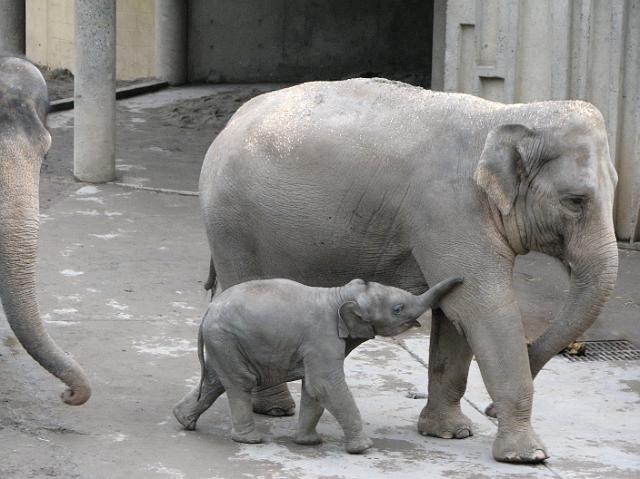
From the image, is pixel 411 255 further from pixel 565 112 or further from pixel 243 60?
pixel 243 60

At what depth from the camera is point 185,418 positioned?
18.0 feet

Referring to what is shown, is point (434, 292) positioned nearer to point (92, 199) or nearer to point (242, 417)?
point (242, 417)

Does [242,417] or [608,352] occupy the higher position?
[242,417]

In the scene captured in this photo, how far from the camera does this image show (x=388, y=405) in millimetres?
6023

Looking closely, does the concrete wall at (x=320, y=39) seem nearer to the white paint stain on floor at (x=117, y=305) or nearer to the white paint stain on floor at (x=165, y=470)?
the white paint stain on floor at (x=117, y=305)

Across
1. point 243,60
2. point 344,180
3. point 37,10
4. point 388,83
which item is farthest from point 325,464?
point 37,10

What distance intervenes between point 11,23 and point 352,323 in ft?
28.5

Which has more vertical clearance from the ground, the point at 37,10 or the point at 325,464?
the point at 37,10

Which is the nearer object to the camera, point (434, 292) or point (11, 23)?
point (434, 292)

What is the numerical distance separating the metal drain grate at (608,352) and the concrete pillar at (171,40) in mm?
10166

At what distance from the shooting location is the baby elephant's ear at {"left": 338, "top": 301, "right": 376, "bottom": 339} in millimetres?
5094

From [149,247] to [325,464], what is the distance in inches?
159

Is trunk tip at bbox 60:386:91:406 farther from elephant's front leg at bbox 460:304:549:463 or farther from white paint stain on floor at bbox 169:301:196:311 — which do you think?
white paint stain on floor at bbox 169:301:196:311

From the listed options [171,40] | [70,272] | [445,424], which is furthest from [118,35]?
[445,424]
